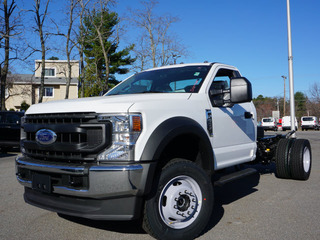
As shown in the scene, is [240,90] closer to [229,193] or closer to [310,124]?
[229,193]

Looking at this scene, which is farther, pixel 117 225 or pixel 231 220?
pixel 231 220

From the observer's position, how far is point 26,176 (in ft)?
11.1

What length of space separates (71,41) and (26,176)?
22.4 meters

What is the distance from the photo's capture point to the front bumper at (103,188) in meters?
2.76

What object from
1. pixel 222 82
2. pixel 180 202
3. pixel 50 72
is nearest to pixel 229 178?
pixel 180 202

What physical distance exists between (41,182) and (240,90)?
8.29 ft

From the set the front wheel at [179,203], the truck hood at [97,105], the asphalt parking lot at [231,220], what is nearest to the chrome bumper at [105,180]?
the front wheel at [179,203]

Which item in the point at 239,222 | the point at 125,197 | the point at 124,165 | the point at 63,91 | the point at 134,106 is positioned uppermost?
the point at 63,91

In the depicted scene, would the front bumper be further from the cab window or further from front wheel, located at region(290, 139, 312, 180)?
front wheel, located at region(290, 139, 312, 180)

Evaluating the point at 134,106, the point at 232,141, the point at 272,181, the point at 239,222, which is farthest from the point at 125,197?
the point at 272,181

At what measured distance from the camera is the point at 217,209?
449 cm

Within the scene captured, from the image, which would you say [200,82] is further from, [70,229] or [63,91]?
[63,91]

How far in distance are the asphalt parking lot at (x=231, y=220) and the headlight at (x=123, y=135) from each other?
3.53 feet

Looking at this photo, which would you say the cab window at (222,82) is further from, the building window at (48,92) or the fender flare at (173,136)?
the building window at (48,92)
